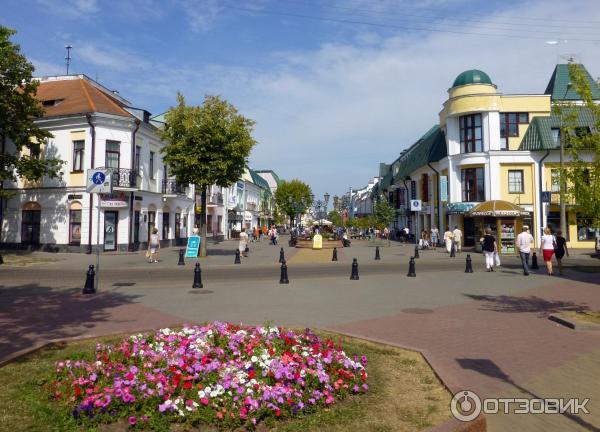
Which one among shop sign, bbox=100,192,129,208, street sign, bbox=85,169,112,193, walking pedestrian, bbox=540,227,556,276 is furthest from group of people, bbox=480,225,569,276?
shop sign, bbox=100,192,129,208

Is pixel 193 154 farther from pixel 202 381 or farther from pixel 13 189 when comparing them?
pixel 202 381

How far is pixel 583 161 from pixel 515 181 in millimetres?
30918

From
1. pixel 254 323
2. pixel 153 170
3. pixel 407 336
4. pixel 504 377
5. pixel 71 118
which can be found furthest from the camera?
pixel 153 170

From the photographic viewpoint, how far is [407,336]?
25.4 feet

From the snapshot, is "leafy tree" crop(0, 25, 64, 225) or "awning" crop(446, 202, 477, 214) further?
"awning" crop(446, 202, 477, 214)

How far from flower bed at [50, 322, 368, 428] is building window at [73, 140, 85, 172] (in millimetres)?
26973

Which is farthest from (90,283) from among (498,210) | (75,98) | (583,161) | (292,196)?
(292,196)

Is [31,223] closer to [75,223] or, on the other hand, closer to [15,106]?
[75,223]


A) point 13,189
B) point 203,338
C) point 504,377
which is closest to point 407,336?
point 504,377

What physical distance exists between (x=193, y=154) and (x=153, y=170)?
11.1 metres

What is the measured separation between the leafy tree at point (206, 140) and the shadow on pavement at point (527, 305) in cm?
1603

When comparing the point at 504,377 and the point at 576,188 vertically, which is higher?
the point at 576,188

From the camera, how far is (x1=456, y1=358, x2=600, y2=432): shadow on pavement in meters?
4.32

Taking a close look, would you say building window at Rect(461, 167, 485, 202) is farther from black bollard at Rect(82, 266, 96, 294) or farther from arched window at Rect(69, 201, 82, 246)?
black bollard at Rect(82, 266, 96, 294)
